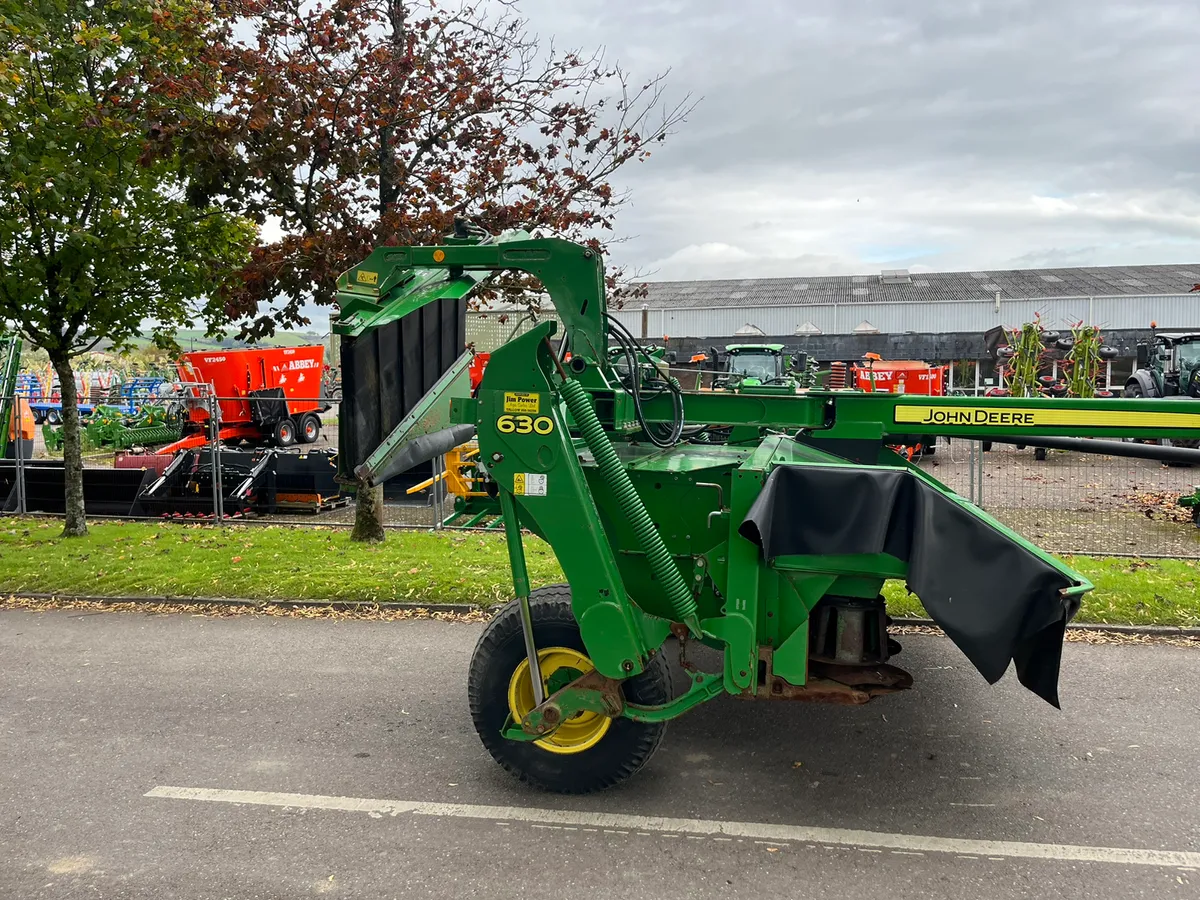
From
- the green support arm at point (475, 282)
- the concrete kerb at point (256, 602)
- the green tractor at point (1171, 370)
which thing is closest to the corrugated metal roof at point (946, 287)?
the green tractor at point (1171, 370)

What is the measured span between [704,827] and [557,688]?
2.84ft

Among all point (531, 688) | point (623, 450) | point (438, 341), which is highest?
point (438, 341)

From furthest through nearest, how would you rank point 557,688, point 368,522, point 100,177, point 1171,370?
point 1171,370, point 368,522, point 100,177, point 557,688

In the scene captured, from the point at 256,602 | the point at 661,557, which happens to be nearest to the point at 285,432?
the point at 256,602

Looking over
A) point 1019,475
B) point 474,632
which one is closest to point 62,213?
point 474,632

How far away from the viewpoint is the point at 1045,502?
38.7 ft

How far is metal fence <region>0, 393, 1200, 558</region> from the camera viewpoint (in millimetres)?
10055

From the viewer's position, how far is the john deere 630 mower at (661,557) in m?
3.61

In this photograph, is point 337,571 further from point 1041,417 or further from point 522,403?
point 1041,417

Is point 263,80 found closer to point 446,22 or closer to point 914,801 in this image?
point 446,22

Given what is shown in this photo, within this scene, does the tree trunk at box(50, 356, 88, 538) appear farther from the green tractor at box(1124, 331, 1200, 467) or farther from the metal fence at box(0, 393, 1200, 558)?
the green tractor at box(1124, 331, 1200, 467)

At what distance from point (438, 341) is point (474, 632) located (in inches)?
112

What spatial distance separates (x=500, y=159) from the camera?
8766mm

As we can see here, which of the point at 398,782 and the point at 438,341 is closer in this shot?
the point at 398,782
